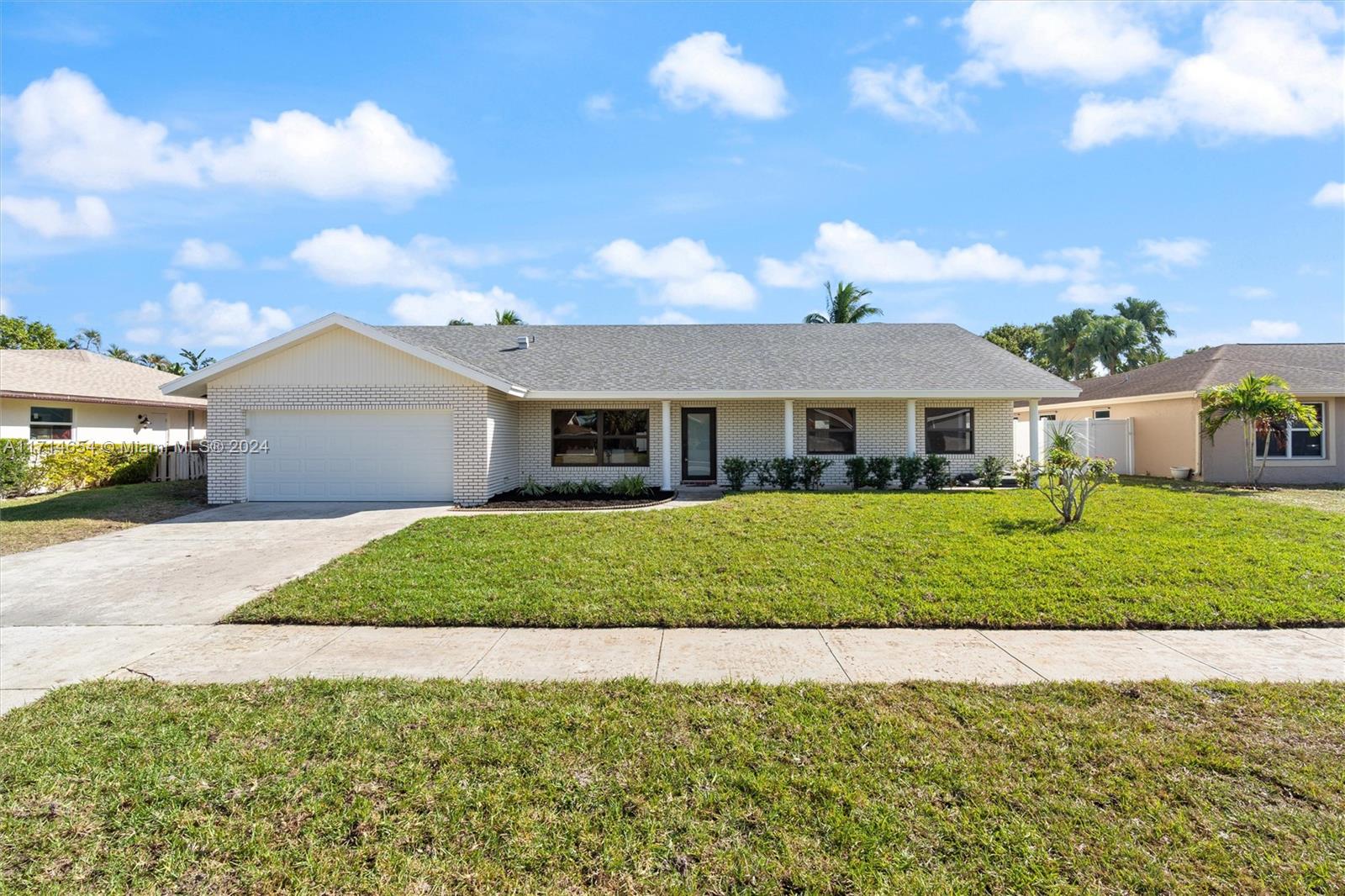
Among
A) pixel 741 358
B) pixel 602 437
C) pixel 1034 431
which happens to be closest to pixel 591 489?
pixel 602 437

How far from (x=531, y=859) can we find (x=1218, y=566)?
8298 millimetres

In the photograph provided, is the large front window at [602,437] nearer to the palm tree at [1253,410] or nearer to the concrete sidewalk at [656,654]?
the concrete sidewalk at [656,654]

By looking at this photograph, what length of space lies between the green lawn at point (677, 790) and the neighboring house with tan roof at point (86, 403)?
658 inches

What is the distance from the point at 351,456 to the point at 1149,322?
37970 mm

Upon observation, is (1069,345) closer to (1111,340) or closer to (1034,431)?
(1111,340)

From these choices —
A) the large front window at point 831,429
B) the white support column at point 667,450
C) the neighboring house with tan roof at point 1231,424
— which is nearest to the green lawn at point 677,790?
the white support column at point 667,450

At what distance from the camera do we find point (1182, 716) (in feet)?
12.6

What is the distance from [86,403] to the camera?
53.9 feet

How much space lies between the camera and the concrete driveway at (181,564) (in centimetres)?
625

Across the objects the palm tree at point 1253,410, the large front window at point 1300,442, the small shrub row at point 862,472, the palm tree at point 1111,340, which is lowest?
the small shrub row at point 862,472

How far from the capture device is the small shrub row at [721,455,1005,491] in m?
14.5

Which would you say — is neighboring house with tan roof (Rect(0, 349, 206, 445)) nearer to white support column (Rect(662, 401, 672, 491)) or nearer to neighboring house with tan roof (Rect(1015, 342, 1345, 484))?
white support column (Rect(662, 401, 672, 491))

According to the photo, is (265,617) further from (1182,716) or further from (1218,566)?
(1218,566)

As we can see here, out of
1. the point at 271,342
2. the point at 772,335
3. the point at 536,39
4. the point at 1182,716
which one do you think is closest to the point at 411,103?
the point at 536,39
